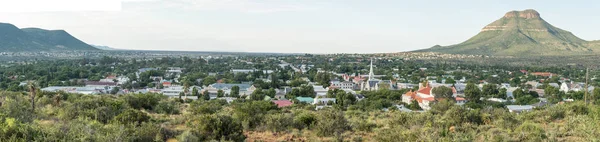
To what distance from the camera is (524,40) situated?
150250 mm

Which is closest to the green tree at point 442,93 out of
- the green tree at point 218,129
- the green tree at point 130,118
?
the green tree at point 218,129

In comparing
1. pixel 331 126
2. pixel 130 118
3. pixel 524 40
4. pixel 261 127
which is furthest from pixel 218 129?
pixel 524 40

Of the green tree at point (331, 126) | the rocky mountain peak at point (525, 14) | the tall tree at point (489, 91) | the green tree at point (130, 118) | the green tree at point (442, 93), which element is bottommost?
the tall tree at point (489, 91)

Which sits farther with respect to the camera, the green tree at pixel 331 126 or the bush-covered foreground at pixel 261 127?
the green tree at pixel 331 126

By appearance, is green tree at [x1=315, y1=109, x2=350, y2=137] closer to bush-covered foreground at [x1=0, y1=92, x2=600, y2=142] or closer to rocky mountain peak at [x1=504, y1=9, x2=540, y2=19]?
bush-covered foreground at [x1=0, y1=92, x2=600, y2=142]

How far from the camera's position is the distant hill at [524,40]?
13938cm

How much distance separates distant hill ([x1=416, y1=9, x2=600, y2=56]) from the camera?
13938 centimetres

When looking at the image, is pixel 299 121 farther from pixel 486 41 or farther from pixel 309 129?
pixel 486 41

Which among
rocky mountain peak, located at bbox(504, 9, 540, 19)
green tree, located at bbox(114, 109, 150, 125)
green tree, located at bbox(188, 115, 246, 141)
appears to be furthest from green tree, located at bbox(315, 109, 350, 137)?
rocky mountain peak, located at bbox(504, 9, 540, 19)

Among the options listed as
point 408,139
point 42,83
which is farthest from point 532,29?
point 408,139

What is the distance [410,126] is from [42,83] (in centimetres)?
5034

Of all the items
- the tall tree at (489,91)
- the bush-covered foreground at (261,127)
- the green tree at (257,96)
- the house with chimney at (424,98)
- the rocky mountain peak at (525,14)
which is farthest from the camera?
the rocky mountain peak at (525,14)

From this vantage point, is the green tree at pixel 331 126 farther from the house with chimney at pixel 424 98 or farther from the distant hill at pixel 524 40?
the distant hill at pixel 524 40

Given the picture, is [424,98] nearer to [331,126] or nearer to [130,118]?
[331,126]
